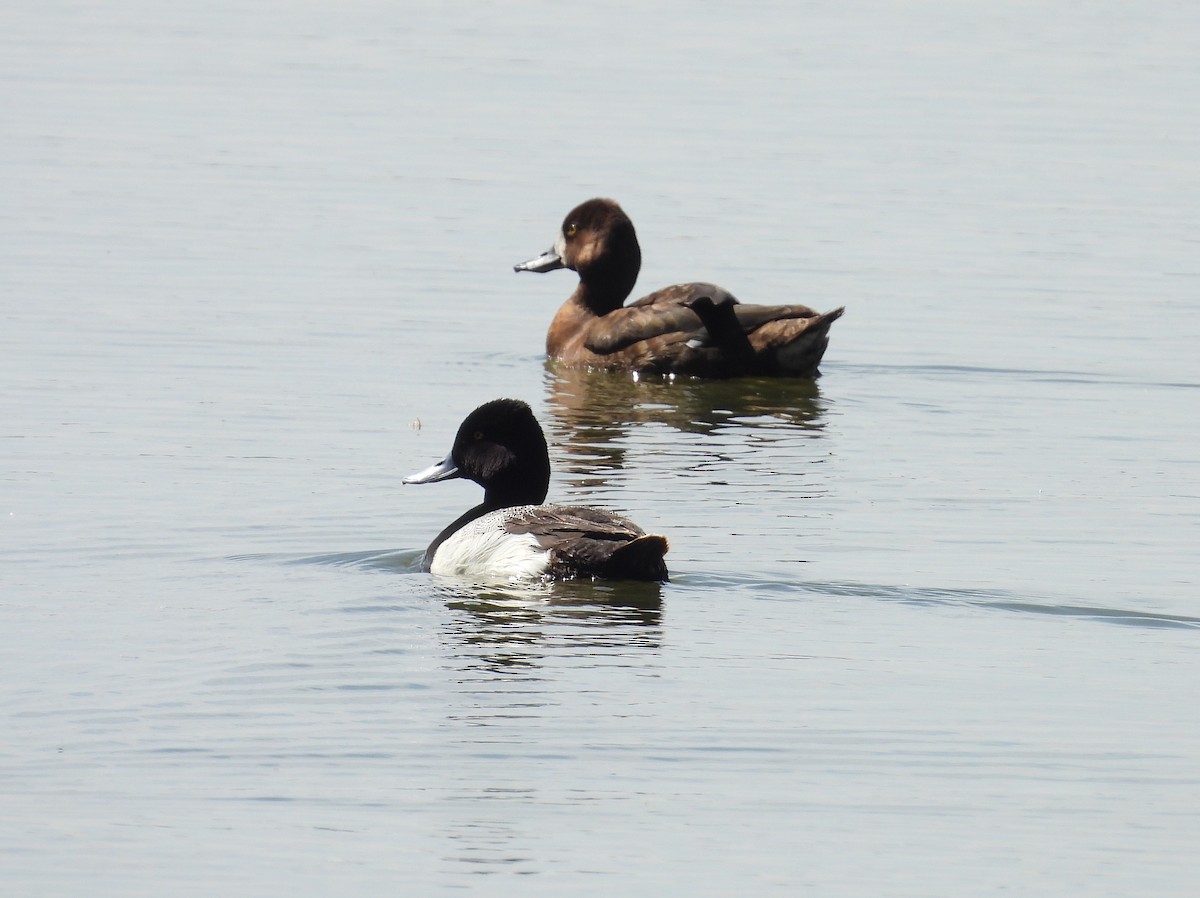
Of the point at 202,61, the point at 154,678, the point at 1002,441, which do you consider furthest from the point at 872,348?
the point at 202,61

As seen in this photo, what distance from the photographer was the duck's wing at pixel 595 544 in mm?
9672

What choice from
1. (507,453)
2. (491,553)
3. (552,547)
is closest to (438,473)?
(507,453)

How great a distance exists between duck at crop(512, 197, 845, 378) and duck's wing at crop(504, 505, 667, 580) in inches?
238

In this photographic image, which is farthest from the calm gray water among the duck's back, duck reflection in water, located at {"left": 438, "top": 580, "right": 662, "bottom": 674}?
the duck's back

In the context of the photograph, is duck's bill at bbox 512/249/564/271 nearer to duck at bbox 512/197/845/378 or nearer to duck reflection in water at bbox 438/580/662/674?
duck at bbox 512/197/845/378

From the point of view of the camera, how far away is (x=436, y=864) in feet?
21.6

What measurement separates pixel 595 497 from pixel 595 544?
2286 millimetres

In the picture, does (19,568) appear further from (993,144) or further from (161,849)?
(993,144)

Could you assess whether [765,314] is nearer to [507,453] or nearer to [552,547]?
[507,453]

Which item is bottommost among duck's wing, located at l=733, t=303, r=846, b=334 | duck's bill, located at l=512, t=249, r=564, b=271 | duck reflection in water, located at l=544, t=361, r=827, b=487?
duck reflection in water, located at l=544, t=361, r=827, b=487

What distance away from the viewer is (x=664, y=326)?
16500 millimetres

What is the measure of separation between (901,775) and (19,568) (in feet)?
14.6

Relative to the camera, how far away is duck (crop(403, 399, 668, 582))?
32.3 ft

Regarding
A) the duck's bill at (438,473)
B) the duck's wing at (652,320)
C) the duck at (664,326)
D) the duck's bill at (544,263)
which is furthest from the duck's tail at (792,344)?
the duck's bill at (438,473)
